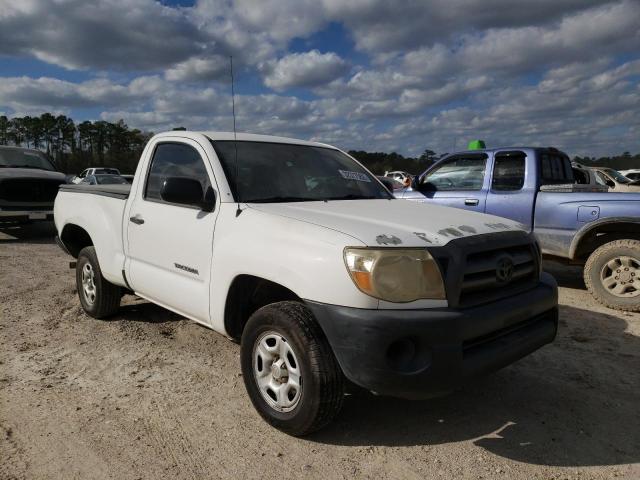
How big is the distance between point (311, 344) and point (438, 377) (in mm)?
657

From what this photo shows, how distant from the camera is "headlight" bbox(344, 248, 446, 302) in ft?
8.07

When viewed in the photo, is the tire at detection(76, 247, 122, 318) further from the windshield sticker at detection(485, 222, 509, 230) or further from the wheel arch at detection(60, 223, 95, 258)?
the windshield sticker at detection(485, 222, 509, 230)

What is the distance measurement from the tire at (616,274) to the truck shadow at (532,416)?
1.58m

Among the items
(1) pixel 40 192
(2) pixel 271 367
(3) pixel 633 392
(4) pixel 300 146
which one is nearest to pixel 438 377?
(2) pixel 271 367

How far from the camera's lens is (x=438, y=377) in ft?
8.03

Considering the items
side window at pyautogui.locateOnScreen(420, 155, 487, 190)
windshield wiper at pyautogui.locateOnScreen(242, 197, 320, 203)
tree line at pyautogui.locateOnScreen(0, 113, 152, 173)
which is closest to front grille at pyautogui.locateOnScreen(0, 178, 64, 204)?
side window at pyautogui.locateOnScreen(420, 155, 487, 190)

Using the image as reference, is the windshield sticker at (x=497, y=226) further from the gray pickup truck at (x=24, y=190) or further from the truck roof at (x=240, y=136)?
the gray pickup truck at (x=24, y=190)

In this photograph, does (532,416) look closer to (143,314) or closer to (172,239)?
(172,239)

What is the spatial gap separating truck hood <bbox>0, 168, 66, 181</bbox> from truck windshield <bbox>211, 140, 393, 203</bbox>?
8600mm

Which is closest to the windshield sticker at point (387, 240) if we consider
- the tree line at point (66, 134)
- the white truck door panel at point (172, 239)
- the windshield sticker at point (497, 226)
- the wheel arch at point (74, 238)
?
the windshield sticker at point (497, 226)

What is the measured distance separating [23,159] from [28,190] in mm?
1724

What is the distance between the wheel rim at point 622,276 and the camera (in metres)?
5.49

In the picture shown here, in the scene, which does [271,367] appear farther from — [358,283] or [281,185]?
[281,185]

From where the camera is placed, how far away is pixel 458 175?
7.04m
